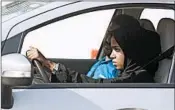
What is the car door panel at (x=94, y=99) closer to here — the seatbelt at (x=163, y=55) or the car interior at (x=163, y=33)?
the car interior at (x=163, y=33)

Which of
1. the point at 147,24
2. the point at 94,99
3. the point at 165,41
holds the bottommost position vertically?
the point at 94,99

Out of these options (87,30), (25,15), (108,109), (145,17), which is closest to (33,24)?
(25,15)

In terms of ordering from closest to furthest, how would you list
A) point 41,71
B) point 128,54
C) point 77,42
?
point 41,71 < point 128,54 < point 77,42

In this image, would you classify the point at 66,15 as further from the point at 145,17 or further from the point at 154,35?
the point at 145,17

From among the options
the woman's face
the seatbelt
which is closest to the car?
the seatbelt

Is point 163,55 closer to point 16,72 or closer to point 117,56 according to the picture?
point 117,56

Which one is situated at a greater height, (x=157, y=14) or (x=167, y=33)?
(x=157, y=14)

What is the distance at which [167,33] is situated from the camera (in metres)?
3.28

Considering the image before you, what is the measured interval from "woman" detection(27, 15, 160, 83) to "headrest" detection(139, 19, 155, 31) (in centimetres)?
19

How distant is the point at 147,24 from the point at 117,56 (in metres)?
0.56

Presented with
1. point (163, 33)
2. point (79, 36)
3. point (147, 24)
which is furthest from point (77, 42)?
point (163, 33)

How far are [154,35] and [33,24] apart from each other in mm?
871

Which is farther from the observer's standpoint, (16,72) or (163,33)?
(163,33)

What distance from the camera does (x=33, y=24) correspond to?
2842 millimetres
